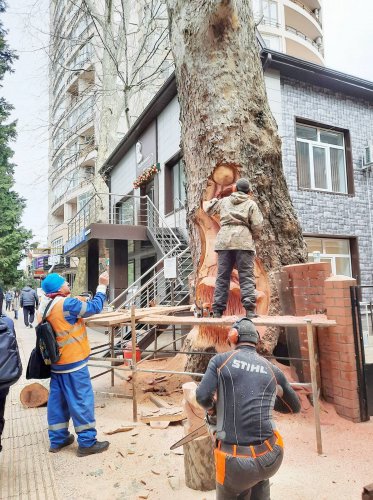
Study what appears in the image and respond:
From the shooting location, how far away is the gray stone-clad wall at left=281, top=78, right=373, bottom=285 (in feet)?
34.8

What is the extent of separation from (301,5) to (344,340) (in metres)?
33.2

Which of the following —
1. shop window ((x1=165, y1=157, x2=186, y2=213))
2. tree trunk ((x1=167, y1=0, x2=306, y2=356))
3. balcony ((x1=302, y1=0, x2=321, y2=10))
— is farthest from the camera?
balcony ((x1=302, y1=0, x2=321, y2=10))

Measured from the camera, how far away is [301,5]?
29.2 meters

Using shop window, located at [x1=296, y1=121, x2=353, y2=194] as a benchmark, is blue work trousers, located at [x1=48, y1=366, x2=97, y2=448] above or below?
below

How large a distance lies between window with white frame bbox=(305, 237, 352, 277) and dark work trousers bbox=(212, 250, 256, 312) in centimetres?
697

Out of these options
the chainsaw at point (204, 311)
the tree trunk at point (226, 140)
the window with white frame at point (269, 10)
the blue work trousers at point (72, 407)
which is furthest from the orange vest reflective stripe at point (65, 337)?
the window with white frame at point (269, 10)

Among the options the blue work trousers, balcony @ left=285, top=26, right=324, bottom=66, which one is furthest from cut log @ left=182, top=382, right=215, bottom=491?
balcony @ left=285, top=26, right=324, bottom=66

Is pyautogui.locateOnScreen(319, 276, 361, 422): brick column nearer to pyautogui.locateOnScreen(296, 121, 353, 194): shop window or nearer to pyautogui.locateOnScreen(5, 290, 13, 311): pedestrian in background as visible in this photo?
pyautogui.locateOnScreen(296, 121, 353, 194): shop window

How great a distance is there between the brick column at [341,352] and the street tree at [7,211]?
1604 cm

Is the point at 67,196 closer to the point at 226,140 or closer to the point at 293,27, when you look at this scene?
the point at 293,27

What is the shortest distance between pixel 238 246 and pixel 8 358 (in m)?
Result: 2.75

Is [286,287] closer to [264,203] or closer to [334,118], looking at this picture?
[264,203]

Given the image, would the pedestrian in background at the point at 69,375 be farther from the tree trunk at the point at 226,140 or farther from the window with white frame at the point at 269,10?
the window with white frame at the point at 269,10

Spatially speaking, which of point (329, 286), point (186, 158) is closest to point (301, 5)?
point (186, 158)
